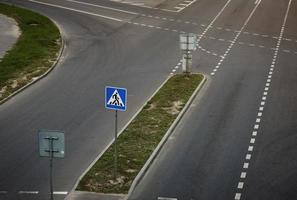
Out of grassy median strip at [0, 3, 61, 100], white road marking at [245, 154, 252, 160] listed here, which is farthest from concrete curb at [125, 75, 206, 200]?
grassy median strip at [0, 3, 61, 100]

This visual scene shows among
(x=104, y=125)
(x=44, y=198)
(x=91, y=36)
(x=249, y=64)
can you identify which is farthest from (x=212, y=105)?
(x=91, y=36)

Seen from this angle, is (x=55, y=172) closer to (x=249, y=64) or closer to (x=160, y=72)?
(x=160, y=72)

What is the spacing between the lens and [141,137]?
88.6 feet

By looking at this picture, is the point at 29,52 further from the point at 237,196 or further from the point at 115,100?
the point at 237,196

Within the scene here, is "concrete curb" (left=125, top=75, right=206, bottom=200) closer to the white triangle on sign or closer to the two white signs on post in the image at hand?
the two white signs on post

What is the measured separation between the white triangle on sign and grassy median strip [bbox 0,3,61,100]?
11029 mm

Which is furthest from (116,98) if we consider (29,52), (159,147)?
(29,52)

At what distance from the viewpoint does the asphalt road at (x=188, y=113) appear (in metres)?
23.2

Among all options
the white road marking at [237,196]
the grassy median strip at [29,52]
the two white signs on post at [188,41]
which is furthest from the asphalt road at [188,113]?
the two white signs on post at [188,41]

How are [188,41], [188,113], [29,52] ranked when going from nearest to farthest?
[188,113], [188,41], [29,52]

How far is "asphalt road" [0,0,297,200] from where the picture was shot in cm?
2319

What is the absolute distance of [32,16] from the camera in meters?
51.7

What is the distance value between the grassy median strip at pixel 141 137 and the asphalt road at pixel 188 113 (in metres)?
0.54

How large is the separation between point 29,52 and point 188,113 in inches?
543
